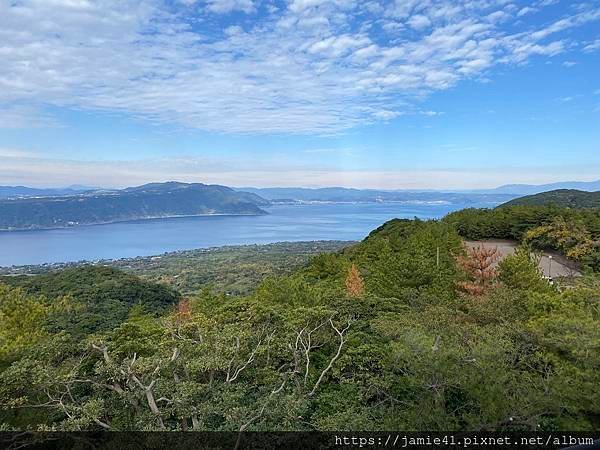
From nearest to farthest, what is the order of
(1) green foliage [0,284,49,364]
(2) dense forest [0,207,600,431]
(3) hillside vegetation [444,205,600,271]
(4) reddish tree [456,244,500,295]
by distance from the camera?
(2) dense forest [0,207,600,431], (1) green foliage [0,284,49,364], (4) reddish tree [456,244,500,295], (3) hillside vegetation [444,205,600,271]

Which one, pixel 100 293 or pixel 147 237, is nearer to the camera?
pixel 100 293

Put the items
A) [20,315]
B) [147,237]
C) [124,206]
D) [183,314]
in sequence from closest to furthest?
[183,314] < [20,315] < [147,237] < [124,206]

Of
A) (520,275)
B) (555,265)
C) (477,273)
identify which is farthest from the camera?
(555,265)

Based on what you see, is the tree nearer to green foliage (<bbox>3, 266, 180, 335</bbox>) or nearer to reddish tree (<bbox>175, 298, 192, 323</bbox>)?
reddish tree (<bbox>175, 298, 192, 323</bbox>)

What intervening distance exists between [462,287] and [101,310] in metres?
18.8

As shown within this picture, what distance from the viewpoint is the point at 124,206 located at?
375 feet

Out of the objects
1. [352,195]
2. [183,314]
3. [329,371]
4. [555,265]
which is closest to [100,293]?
[183,314]

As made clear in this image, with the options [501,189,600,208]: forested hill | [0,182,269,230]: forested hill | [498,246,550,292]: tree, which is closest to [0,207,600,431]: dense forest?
[498,246,550,292]: tree

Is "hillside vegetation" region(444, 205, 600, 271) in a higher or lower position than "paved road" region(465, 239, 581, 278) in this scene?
higher

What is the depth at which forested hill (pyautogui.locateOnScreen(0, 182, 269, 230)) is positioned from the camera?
9294 cm

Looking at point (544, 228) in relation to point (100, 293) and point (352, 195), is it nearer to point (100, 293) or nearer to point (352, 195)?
point (100, 293)

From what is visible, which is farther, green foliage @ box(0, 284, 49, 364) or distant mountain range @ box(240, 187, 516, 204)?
distant mountain range @ box(240, 187, 516, 204)

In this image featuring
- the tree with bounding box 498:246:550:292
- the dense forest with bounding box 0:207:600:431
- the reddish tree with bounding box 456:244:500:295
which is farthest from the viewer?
the reddish tree with bounding box 456:244:500:295

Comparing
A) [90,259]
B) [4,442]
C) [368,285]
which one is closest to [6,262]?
[90,259]
